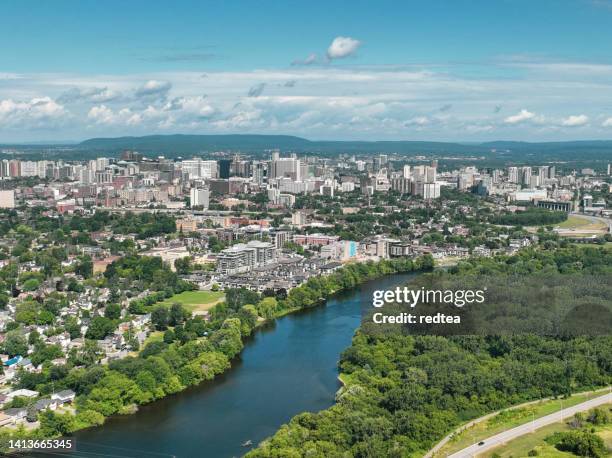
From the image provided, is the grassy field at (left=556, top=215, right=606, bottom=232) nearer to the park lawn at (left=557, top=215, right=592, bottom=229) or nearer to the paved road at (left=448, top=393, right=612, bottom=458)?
the park lawn at (left=557, top=215, right=592, bottom=229)

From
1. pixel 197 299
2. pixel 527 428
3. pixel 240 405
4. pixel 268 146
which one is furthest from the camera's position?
pixel 268 146

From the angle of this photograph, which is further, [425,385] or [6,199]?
[6,199]

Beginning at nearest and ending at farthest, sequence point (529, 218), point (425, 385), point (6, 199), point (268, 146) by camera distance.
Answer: point (425, 385) → point (529, 218) → point (6, 199) → point (268, 146)

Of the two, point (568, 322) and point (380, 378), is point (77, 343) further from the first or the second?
point (568, 322)

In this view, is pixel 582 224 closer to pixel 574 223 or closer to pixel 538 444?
pixel 574 223

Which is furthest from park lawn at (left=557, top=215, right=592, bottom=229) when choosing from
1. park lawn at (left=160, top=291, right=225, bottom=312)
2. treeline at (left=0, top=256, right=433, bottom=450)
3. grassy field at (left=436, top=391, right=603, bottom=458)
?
grassy field at (left=436, top=391, right=603, bottom=458)

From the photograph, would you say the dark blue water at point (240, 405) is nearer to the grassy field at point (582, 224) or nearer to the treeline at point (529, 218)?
the grassy field at point (582, 224)

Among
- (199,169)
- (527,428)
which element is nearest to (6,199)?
(199,169)
